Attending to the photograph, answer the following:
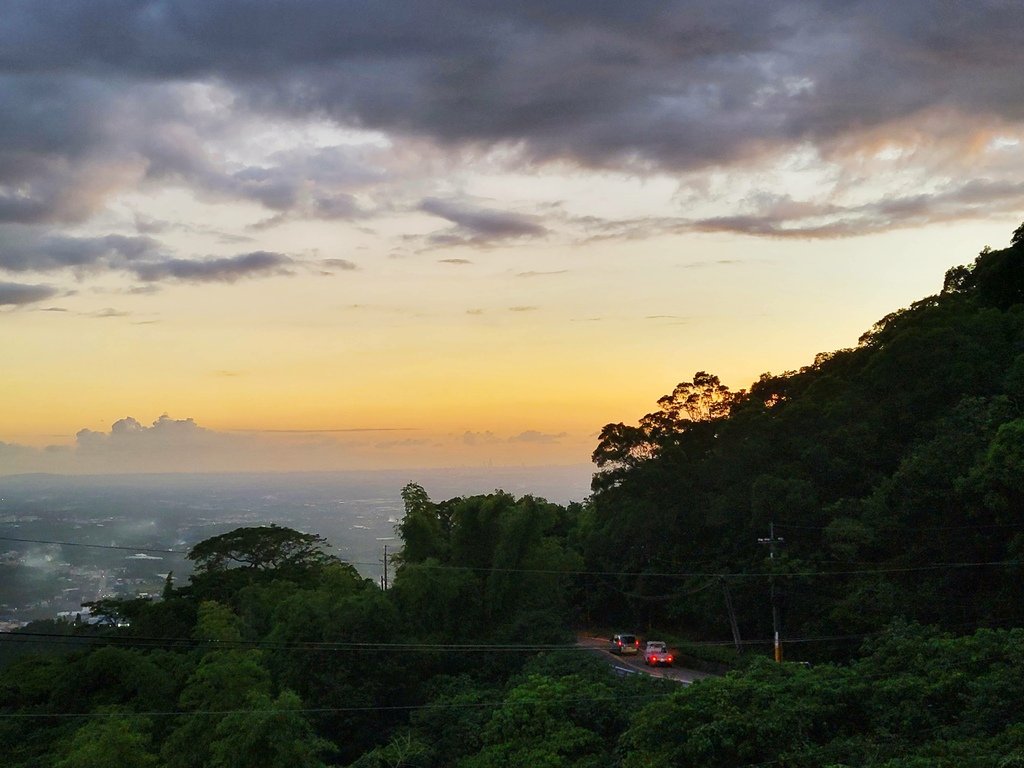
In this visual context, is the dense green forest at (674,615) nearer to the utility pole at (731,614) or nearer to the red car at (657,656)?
the utility pole at (731,614)

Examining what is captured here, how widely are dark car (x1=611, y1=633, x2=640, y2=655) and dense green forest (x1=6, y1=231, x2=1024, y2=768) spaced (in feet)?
8.15

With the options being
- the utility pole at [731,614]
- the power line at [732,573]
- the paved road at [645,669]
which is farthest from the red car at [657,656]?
the power line at [732,573]

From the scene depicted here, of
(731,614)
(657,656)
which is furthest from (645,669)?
(731,614)

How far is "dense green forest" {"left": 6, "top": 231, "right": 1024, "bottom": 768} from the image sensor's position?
17844 mm

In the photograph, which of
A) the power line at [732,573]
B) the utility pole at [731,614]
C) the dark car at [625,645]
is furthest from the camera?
the dark car at [625,645]

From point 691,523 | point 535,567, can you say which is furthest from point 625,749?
point 691,523

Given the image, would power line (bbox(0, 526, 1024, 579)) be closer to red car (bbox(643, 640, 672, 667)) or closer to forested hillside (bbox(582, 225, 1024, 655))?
forested hillside (bbox(582, 225, 1024, 655))

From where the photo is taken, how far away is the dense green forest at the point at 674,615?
17.8 m

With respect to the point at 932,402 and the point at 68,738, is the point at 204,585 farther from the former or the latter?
the point at 932,402

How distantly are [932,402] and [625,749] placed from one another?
63.3ft

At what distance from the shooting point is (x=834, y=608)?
27766 millimetres

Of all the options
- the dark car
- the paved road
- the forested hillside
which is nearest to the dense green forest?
the forested hillside

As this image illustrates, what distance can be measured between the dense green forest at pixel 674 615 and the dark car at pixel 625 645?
8.15 ft

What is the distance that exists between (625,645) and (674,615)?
236 cm
